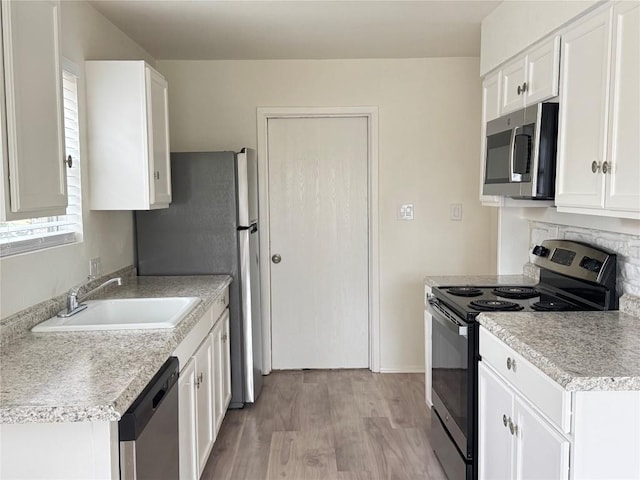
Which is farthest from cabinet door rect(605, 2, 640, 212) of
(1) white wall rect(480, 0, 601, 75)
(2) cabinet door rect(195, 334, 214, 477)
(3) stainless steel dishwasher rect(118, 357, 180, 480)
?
(2) cabinet door rect(195, 334, 214, 477)

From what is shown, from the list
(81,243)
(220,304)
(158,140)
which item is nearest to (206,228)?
(220,304)

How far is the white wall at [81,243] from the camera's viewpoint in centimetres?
219

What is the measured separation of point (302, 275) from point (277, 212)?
1.73ft

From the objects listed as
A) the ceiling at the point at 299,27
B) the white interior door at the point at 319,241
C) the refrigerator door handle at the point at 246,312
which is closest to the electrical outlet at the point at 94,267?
the refrigerator door handle at the point at 246,312

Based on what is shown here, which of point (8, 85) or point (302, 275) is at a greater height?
point (8, 85)

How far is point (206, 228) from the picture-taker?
3572mm

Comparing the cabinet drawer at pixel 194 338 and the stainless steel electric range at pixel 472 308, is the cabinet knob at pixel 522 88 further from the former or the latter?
the cabinet drawer at pixel 194 338

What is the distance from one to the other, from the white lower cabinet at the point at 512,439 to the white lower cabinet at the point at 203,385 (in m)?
1.20

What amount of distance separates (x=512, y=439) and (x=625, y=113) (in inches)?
45.9

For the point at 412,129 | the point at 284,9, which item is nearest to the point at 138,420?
the point at 284,9

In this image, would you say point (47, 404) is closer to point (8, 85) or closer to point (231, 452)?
point (8, 85)

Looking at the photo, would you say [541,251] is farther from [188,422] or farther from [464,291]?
[188,422]

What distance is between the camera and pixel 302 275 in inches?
175

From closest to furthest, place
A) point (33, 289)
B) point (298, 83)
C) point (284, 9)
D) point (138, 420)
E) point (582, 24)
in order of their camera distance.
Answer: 1. point (138, 420)
2. point (582, 24)
3. point (33, 289)
4. point (284, 9)
5. point (298, 83)
